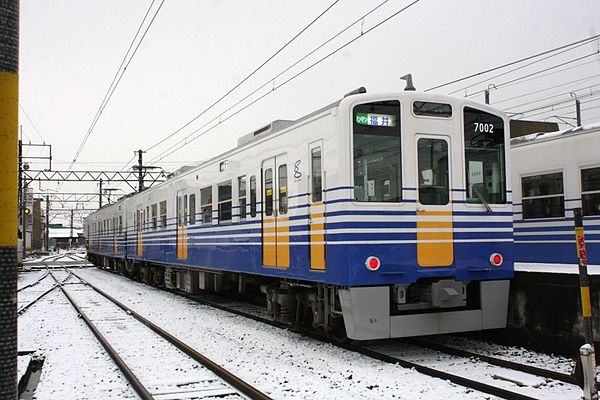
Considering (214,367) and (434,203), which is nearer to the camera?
(214,367)

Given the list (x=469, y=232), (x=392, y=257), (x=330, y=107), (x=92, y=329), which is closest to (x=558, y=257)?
(x=469, y=232)

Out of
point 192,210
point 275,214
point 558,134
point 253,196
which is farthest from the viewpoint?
point 192,210

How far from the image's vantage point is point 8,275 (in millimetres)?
3209

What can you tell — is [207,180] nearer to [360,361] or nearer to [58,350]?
[58,350]

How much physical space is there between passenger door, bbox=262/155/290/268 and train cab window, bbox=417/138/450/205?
2.22 meters

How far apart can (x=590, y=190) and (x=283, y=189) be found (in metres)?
5.52

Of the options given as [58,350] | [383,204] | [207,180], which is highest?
[207,180]

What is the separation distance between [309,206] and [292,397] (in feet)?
10.4

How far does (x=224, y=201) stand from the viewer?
12422mm

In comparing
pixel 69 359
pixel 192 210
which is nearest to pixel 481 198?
pixel 69 359

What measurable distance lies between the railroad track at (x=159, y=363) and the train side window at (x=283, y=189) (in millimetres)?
2498

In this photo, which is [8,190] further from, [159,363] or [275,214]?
[275,214]

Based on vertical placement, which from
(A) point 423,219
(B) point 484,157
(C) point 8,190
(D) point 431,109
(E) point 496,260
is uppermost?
(D) point 431,109

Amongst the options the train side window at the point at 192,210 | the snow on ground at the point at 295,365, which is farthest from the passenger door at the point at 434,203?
the train side window at the point at 192,210
